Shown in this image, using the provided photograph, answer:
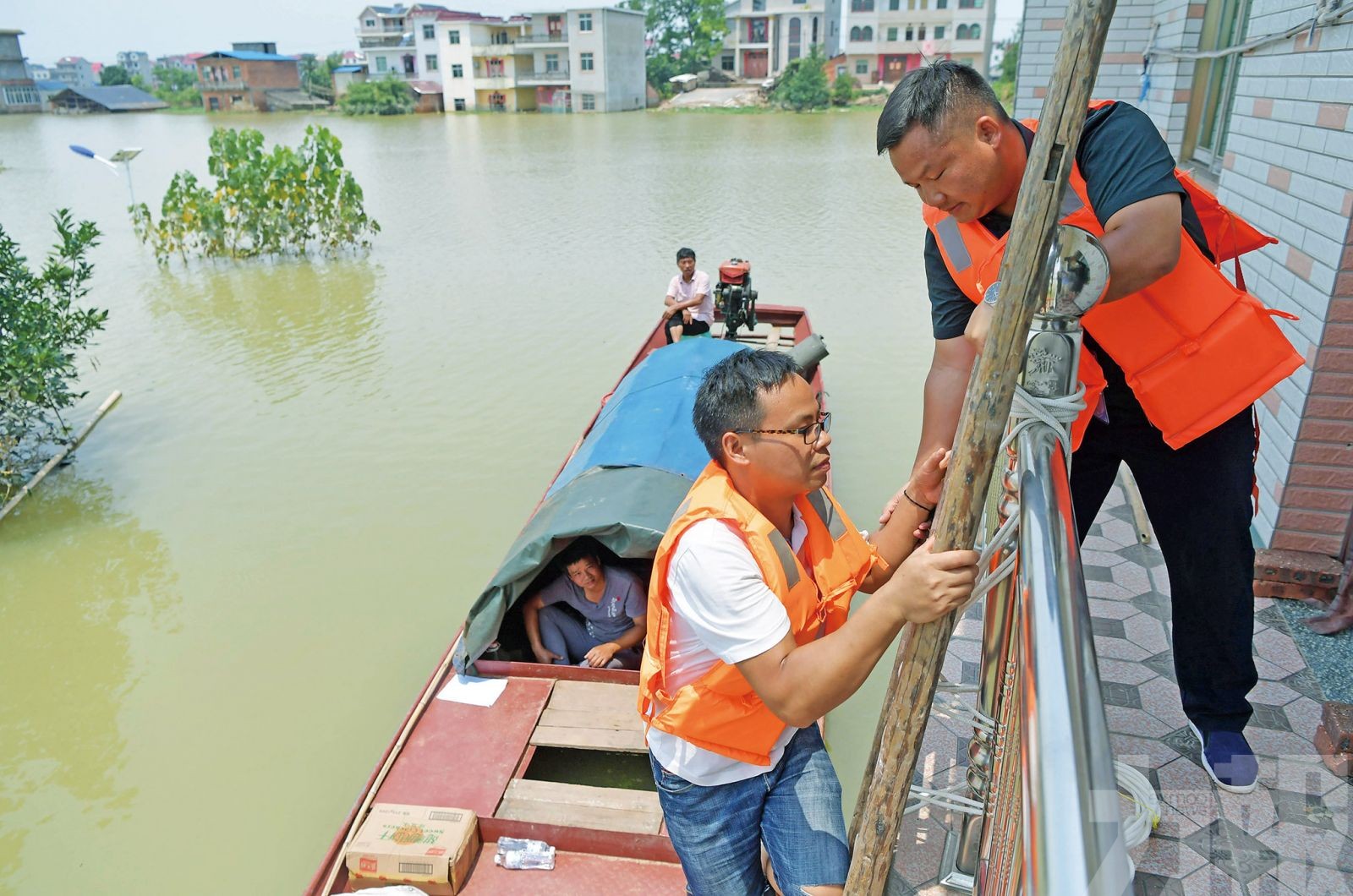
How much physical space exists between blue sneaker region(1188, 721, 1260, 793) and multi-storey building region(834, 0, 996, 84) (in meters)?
44.8

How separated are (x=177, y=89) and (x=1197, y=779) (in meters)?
87.4

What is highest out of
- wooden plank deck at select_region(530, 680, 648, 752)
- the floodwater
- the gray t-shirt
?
the gray t-shirt

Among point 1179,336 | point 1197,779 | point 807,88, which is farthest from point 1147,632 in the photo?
point 807,88

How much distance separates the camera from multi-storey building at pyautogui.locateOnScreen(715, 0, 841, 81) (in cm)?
5312

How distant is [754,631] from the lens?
1.63m

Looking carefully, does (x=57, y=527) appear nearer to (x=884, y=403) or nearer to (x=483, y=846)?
(x=483, y=846)

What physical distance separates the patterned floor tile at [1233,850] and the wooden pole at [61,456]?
311 inches

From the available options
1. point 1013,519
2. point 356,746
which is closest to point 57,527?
point 356,746

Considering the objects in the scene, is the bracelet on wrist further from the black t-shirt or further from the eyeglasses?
the black t-shirt

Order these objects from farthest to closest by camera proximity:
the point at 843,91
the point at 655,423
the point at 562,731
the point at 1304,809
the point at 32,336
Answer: the point at 843,91 → the point at 32,336 → the point at 655,423 → the point at 562,731 → the point at 1304,809

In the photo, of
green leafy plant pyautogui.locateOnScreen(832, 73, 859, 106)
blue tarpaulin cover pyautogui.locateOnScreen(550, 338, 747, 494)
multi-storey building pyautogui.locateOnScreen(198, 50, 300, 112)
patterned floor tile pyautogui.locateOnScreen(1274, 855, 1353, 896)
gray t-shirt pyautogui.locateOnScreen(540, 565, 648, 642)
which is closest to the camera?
patterned floor tile pyautogui.locateOnScreen(1274, 855, 1353, 896)

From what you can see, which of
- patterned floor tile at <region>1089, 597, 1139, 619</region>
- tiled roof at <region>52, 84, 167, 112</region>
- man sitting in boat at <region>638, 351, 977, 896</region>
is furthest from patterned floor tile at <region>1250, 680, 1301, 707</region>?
tiled roof at <region>52, 84, 167, 112</region>

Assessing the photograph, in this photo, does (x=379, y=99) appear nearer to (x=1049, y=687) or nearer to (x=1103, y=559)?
(x=1103, y=559)

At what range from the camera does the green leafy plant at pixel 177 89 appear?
62728 millimetres
